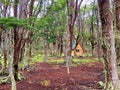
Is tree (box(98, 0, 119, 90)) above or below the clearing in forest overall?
above

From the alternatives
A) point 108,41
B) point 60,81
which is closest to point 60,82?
point 60,81

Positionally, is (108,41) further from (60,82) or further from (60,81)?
(60,81)

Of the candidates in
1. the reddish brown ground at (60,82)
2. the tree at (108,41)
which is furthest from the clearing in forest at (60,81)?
the tree at (108,41)

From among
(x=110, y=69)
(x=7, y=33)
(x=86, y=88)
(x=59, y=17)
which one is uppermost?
(x=59, y=17)

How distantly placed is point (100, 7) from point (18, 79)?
7246 mm

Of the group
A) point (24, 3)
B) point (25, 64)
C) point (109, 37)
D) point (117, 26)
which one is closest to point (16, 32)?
point (24, 3)

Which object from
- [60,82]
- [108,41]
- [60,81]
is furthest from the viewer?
[60,81]

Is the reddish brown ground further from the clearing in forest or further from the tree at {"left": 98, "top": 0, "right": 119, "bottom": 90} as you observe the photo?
the tree at {"left": 98, "top": 0, "right": 119, "bottom": 90}

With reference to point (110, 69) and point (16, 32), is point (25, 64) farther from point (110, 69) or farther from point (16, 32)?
point (110, 69)

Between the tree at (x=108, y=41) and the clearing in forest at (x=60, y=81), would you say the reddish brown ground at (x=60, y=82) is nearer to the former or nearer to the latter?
the clearing in forest at (x=60, y=81)

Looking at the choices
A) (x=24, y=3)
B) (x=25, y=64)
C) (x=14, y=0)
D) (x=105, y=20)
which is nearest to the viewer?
(x=105, y=20)

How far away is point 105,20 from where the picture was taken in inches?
359

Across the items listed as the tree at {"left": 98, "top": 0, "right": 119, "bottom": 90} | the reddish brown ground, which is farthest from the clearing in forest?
the tree at {"left": 98, "top": 0, "right": 119, "bottom": 90}

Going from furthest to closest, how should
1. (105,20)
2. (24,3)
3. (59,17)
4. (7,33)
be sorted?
(59,17)
(24,3)
(7,33)
(105,20)
